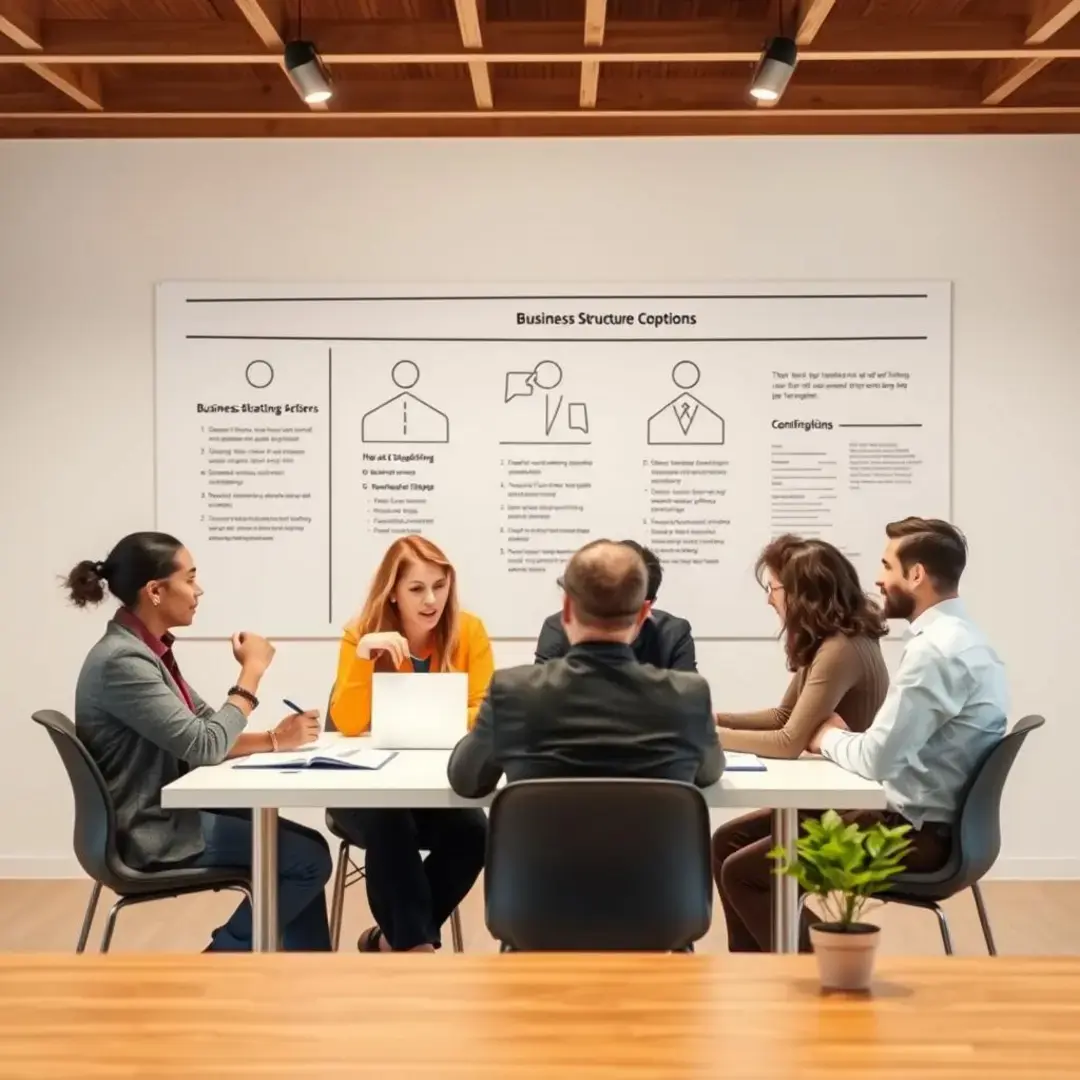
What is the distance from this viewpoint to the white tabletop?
3.28m

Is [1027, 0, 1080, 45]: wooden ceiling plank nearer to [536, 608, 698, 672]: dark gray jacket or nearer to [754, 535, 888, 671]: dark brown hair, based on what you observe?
[754, 535, 888, 671]: dark brown hair

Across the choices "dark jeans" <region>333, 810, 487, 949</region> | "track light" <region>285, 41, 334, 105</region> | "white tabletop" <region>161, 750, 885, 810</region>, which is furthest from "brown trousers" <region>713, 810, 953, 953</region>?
"track light" <region>285, 41, 334, 105</region>

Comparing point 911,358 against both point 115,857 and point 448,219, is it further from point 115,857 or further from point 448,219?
point 115,857

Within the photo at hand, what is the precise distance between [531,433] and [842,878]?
410 centimetres

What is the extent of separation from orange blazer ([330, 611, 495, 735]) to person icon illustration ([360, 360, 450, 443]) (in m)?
1.63

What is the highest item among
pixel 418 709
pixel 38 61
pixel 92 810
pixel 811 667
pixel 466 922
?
pixel 38 61

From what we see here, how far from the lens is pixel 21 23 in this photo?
4.80m

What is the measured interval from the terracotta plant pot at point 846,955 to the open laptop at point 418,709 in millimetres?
2043

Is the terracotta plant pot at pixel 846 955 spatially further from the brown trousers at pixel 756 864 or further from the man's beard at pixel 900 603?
the man's beard at pixel 900 603

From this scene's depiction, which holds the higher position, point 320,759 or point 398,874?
point 320,759

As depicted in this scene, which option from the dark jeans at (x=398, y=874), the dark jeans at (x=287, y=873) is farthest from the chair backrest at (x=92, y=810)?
the dark jeans at (x=398, y=874)

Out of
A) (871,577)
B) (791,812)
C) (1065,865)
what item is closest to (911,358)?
(871,577)

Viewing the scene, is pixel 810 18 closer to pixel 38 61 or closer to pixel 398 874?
pixel 38 61

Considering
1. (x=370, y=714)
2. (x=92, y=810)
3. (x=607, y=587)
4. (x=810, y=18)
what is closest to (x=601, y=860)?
(x=607, y=587)
